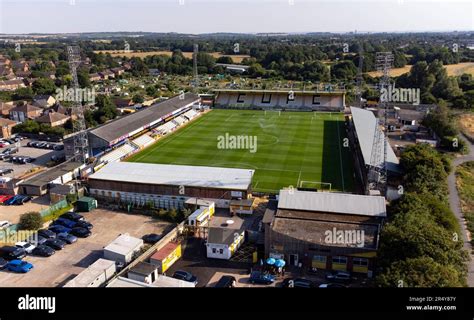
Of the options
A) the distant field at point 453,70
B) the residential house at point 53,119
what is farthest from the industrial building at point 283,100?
the distant field at point 453,70

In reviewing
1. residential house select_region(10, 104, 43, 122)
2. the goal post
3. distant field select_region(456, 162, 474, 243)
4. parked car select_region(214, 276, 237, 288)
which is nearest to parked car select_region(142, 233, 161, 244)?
parked car select_region(214, 276, 237, 288)

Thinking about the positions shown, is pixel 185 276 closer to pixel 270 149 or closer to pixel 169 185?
pixel 169 185

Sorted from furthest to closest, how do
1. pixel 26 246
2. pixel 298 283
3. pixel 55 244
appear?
pixel 55 244
pixel 26 246
pixel 298 283

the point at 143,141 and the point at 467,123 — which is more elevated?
the point at 467,123

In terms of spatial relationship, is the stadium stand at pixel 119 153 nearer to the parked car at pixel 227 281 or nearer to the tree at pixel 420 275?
the parked car at pixel 227 281

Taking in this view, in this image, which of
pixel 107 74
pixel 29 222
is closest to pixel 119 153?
pixel 29 222

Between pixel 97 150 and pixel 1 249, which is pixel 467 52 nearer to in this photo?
pixel 97 150
